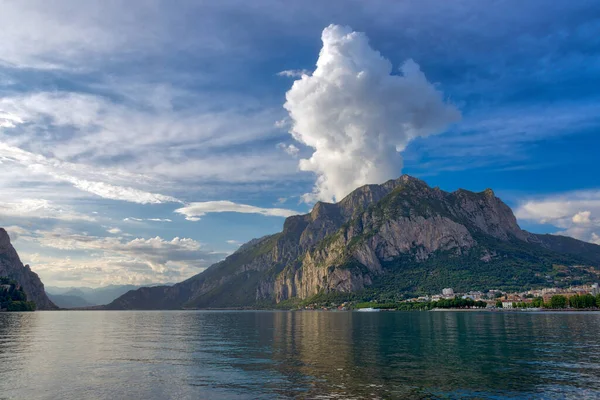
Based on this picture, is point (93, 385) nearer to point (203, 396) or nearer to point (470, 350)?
point (203, 396)

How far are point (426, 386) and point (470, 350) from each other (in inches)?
1509

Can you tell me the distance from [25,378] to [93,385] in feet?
40.8

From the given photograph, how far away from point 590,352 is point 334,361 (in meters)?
49.4

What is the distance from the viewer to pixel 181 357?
77.7m

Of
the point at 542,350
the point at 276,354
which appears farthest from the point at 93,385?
the point at 542,350

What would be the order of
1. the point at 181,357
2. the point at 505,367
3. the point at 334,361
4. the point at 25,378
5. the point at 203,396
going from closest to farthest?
the point at 203,396 < the point at 25,378 < the point at 505,367 < the point at 334,361 < the point at 181,357

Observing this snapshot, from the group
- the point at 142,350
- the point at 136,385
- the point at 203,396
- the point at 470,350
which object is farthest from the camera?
the point at 142,350

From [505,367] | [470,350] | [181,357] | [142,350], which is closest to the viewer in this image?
[505,367]

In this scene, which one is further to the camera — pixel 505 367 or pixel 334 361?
pixel 334 361

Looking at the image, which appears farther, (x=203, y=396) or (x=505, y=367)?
(x=505, y=367)

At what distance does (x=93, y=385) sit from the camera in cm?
5319

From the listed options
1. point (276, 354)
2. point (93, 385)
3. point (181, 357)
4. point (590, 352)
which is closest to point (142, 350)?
point (181, 357)

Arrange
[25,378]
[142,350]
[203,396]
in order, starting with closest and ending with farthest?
[203,396] < [25,378] < [142,350]

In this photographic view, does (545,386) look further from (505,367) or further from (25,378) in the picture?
(25,378)
